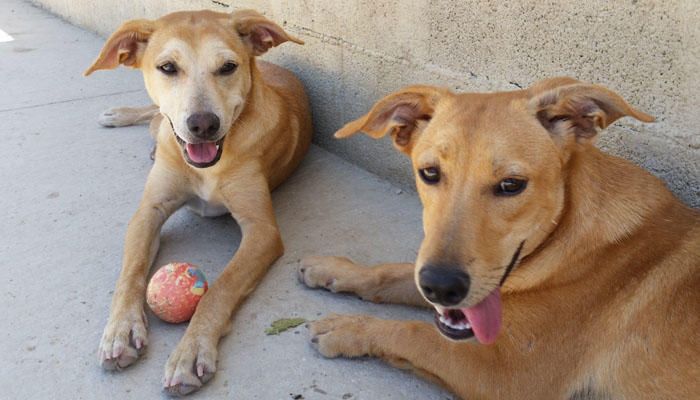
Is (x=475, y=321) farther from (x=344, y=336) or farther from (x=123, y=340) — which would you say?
(x=123, y=340)

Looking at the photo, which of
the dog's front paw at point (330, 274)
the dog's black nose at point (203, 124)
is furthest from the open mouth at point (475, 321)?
the dog's black nose at point (203, 124)

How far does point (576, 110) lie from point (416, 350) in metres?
1.19

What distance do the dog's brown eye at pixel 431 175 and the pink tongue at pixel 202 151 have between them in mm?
1642

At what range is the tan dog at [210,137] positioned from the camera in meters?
3.71

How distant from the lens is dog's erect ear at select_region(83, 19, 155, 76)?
13.6 ft

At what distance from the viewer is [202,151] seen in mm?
4012

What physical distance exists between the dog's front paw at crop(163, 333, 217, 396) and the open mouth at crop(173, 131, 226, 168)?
1.11 m

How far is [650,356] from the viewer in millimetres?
2578

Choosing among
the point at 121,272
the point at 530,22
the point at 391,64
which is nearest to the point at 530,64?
the point at 530,22

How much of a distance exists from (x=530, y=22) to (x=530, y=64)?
0.22 metres

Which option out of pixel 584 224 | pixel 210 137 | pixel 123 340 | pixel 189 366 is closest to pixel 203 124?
pixel 210 137

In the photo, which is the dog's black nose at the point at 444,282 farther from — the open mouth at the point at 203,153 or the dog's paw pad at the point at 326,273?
the open mouth at the point at 203,153

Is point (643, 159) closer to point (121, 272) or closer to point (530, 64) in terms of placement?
point (530, 64)

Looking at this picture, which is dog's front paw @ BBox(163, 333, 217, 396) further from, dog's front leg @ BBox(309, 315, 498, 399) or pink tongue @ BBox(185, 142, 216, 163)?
pink tongue @ BBox(185, 142, 216, 163)
